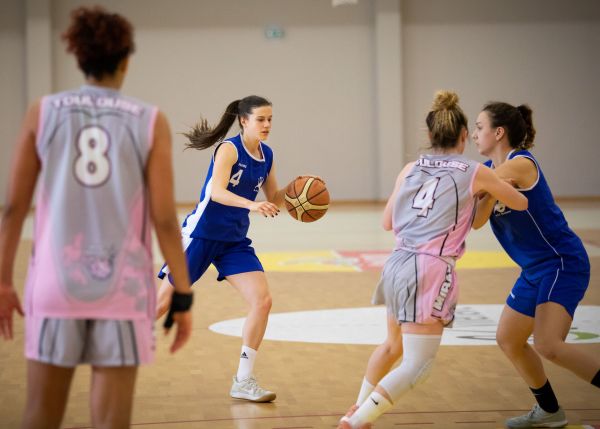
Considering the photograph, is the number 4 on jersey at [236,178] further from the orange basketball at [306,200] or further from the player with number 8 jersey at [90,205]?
the player with number 8 jersey at [90,205]

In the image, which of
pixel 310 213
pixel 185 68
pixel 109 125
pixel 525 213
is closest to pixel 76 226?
pixel 109 125

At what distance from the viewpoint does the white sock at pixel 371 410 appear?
370 centimetres

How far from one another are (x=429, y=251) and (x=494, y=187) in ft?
1.19

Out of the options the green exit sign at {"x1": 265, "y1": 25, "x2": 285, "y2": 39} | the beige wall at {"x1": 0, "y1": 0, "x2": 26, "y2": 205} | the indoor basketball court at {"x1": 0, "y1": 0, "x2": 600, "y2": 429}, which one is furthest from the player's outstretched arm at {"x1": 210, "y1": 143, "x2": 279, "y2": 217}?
the beige wall at {"x1": 0, "y1": 0, "x2": 26, "y2": 205}

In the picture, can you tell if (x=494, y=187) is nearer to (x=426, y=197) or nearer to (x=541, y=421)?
(x=426, y=197)

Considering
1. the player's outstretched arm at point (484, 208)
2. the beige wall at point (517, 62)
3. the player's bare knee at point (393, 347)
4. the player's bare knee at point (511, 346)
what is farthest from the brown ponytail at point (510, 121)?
the beige wall at point (517, 62)

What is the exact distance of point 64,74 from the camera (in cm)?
1983

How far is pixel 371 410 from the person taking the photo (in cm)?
371

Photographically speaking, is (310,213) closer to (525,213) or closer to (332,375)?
(332,375)

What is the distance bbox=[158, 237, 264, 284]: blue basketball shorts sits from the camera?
505cm

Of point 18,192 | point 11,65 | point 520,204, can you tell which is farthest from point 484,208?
point 11,65

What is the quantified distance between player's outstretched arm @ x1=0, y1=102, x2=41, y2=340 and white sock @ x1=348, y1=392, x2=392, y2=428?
1.59 m

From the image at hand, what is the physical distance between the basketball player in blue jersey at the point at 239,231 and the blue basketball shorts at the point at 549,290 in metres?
1.37

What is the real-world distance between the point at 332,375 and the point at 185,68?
1536 centimetres
